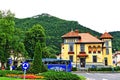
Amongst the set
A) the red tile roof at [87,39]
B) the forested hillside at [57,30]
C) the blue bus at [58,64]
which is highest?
the forested hillside at [57,30]

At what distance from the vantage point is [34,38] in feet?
239

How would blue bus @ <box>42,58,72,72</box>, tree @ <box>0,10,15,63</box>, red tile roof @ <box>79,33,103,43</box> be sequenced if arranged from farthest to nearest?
1. red tile roof @ <box>79,33,103,43</box>
2. blue bus @ <box>42,58,72,72</box>
3. tree @ <box>0,10,15,63</box>

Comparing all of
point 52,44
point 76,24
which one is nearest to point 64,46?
point 52,44

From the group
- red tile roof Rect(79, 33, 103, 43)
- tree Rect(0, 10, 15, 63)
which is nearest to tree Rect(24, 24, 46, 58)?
red tile roof Rect(79, 33, 103, 43)

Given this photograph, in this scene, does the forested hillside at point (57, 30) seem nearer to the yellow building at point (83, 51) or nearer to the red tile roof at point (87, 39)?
the red tile roof at point (87, 39)

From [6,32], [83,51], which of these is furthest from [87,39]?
[6,32]

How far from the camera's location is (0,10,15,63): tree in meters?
53.3

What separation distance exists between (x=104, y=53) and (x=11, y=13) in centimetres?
3082

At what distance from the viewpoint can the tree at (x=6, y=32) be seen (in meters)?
53.3

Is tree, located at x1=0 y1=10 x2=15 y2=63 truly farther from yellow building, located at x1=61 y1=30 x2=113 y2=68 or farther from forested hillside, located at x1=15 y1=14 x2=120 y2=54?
forested hillside, located at x1=15 y1=14 x2=120 y2=54

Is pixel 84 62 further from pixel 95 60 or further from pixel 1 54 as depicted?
pixel 1 54

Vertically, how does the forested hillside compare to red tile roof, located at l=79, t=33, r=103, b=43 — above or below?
above

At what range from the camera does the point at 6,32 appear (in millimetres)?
53688

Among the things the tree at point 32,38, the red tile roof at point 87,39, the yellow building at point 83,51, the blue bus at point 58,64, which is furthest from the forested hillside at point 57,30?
the blue bus at point 58,64
